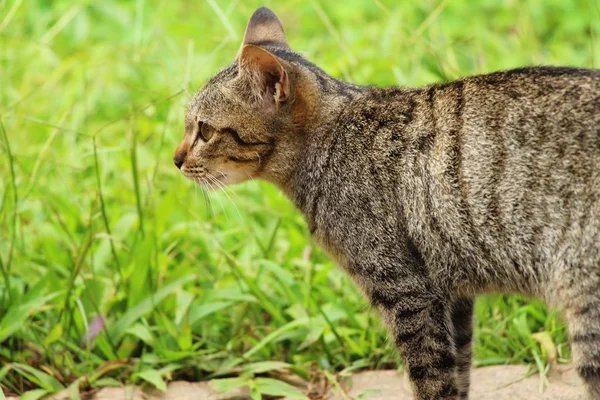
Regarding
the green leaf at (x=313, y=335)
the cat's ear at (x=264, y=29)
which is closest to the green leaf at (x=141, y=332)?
the green leaf at (x=313, y=335)

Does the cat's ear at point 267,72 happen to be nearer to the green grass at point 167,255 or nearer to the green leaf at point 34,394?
the green grass at point 167,255

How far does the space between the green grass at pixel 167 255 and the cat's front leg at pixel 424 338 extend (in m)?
0.70

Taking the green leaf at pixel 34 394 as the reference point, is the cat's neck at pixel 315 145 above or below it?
above

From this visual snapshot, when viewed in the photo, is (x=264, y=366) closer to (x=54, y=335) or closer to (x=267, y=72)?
(x=54, y=335)

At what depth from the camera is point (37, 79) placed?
7.36 meters

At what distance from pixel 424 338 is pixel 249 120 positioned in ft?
4.05

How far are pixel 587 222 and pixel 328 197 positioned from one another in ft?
3.72

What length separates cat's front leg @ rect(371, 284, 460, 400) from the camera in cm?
392

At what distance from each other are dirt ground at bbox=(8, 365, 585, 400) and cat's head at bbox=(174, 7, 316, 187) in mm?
989

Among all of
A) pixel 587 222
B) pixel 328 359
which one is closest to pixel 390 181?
pixel 587 222

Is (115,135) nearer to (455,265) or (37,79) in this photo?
(37,79)

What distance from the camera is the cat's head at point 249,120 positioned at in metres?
4.22

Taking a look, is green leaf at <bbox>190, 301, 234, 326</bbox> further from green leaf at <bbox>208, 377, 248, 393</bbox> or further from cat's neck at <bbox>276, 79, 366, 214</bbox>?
cat's neck at <bbox>276, 79, 366, 214</bbox>

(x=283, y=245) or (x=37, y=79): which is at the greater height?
(x=37, y=79)
